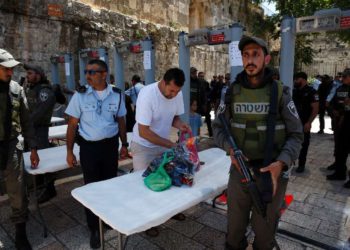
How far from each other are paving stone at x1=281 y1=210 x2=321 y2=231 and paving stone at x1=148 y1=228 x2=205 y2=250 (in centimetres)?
118

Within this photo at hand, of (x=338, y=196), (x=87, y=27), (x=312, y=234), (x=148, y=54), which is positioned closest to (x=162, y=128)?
(x=312, y=234)

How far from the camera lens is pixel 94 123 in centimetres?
276

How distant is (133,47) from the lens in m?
6.39

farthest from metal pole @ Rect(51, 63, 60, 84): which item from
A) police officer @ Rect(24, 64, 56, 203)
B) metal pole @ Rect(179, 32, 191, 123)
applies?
police officer @ Rect(24, 64, 56, 203)

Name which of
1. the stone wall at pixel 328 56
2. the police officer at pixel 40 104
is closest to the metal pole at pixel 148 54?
the police officer at pixel 40 104

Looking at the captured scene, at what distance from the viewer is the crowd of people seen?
1.96 metres

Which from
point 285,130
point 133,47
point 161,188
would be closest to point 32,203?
point 161,188

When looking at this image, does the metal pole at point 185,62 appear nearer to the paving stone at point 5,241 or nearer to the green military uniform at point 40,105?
the green military uniform at point 40,105

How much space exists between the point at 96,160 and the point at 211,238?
4.60ft

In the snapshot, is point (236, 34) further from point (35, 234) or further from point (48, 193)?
point (35, 234)

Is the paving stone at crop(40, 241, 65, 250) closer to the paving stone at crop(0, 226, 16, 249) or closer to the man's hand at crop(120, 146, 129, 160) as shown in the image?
the paving stone at crop(0, 226, 16, 249)

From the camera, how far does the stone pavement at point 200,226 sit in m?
2.83

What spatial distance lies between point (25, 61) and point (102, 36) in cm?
322

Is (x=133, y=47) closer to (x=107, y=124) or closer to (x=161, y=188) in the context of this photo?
(x=107, y=124)
